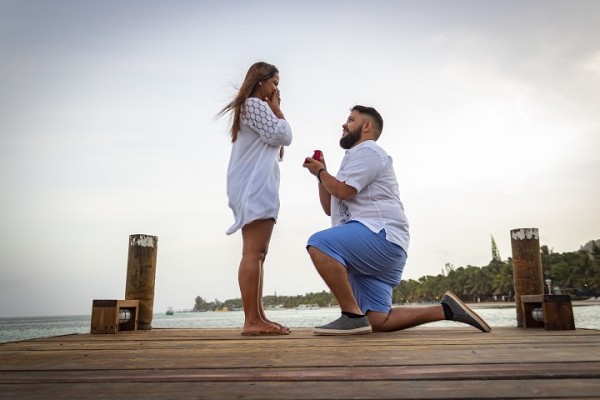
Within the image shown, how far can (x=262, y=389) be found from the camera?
48.4 inches

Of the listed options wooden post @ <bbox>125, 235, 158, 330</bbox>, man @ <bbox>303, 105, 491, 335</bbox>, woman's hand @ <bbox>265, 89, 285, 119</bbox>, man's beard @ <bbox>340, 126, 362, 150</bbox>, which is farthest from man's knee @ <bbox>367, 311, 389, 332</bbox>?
wooden post @ <bbox>125, 235, 158, 330</bbox>

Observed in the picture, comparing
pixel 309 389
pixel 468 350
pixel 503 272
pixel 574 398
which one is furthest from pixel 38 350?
pixel 503 272

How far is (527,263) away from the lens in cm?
429

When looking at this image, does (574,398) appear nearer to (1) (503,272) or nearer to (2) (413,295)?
(1) (503,272)

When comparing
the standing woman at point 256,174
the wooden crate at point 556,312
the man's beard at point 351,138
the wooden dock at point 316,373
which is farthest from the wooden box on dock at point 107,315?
the wooden crate at point 556,312

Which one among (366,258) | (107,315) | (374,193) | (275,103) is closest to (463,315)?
(366,258)

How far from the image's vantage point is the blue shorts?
3.27m

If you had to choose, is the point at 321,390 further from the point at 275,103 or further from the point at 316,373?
the point at 275,103

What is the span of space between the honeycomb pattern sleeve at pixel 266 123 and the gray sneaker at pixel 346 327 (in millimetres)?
1452

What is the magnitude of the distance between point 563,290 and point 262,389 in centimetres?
9234

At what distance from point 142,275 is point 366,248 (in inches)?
102

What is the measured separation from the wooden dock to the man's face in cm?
211

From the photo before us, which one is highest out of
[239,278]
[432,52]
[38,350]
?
[432,52]

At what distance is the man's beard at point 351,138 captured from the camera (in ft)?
13.0
